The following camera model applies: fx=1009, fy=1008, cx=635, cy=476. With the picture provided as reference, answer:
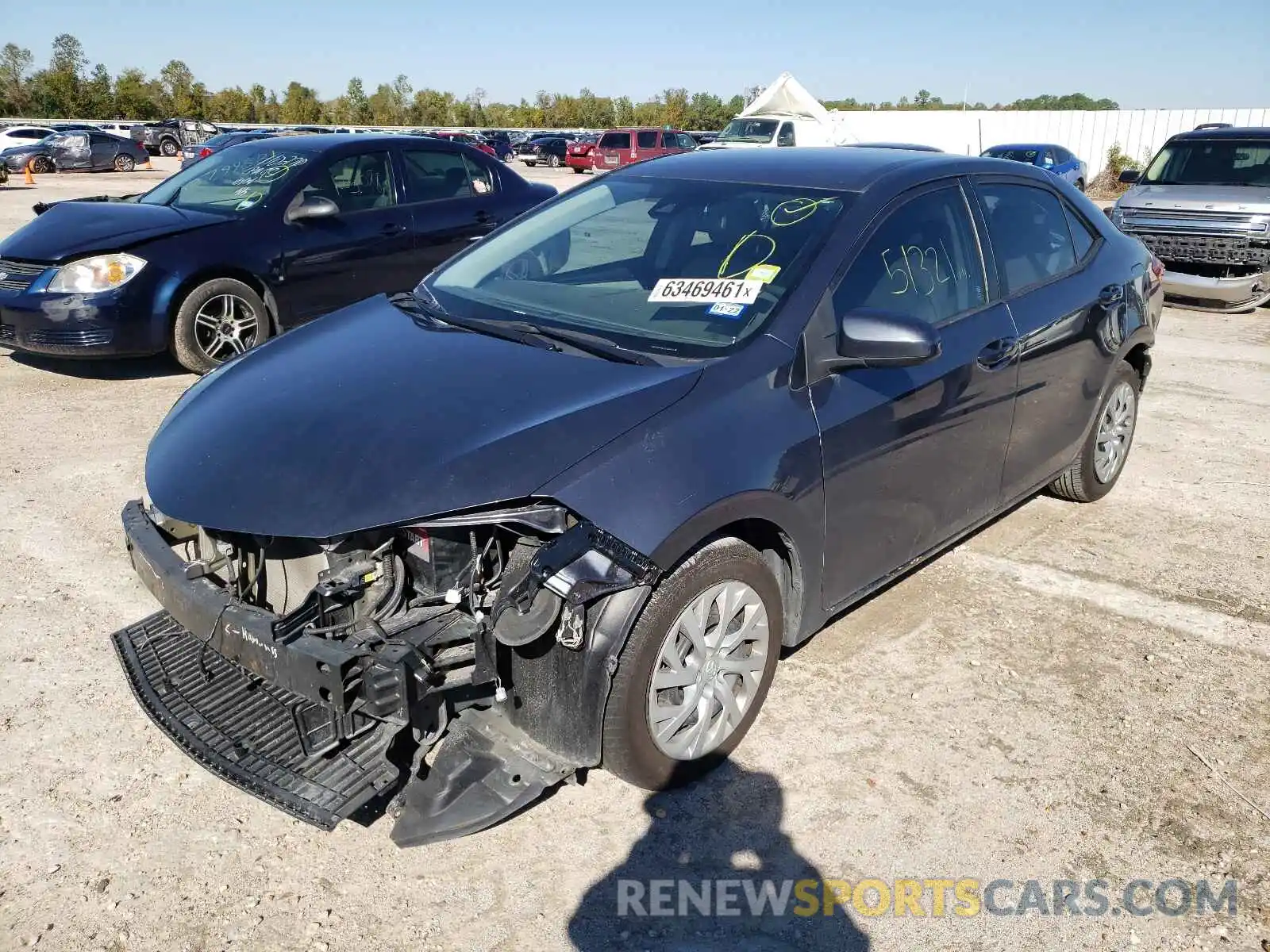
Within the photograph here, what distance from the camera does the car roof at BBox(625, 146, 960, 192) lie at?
371 centimetres

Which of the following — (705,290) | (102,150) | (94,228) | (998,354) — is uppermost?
(102,150)

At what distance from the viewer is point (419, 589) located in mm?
2801

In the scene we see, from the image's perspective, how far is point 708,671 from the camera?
296 centimetres

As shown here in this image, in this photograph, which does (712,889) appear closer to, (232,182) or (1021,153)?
(232,182)

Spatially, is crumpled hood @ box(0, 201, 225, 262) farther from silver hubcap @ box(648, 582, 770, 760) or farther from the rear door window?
silver hubcap @ box(648, 582, 770, 760)

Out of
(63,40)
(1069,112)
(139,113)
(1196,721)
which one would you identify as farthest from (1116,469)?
(63,40)

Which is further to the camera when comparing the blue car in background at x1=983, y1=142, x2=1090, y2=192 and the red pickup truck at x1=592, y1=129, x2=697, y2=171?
the red pickup truck at x1=592, y1=129, x2=697, y2=171

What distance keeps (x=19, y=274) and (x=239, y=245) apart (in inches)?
57.0

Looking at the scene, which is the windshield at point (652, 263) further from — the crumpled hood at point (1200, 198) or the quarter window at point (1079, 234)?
the crumpled hood at point (1200, 198)

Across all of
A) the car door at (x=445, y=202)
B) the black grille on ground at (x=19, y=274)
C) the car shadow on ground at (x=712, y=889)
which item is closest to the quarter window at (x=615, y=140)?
the car door at (x=445, y=202)

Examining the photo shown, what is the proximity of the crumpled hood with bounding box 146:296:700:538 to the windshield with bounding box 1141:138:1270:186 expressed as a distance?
1117 cm

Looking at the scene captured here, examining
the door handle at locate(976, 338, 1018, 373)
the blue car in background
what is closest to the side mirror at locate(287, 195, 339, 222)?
the door handle at locate(976, 338, 1018, 373)

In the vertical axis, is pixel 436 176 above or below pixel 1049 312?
above

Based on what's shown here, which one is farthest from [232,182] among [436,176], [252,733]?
[252,733]
